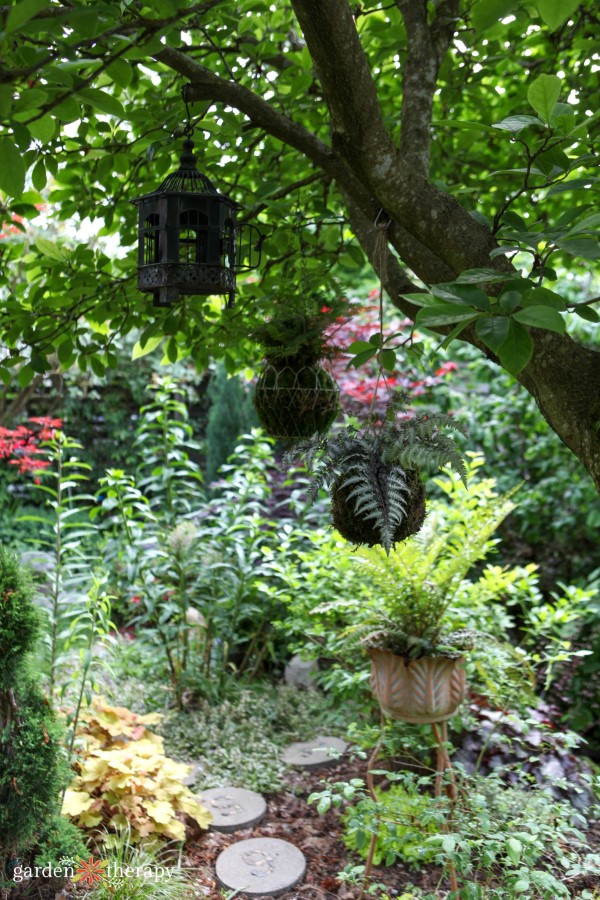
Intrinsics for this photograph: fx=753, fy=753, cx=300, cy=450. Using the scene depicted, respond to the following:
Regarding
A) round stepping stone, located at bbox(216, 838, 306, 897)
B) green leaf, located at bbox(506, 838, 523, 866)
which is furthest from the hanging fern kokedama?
round stepping stone, located at bbox(216, 838, 306, 897)

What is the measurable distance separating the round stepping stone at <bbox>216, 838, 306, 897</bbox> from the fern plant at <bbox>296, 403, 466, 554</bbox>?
152 centimetres

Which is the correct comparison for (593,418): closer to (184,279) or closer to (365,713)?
(184,279)

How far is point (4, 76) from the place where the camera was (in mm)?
1037

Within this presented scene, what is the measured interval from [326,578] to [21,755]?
1694 mm

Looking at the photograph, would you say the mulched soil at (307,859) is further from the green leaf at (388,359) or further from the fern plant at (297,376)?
the green leaf at (388,359)

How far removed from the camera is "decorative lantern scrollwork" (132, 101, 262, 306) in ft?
5.93

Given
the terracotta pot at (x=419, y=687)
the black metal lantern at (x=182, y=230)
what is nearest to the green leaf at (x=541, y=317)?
the black metal lantern at (x=182, y=230)

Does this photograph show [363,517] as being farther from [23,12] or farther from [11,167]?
[23,12]

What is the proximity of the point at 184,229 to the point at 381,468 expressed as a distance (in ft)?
2.54

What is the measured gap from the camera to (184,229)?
6.10 feet

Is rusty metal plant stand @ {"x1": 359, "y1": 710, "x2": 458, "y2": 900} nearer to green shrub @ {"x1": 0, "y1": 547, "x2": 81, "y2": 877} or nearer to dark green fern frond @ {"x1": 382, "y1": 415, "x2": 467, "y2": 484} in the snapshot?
green shrub @ {"x1": 0, "y1": 547, "x2": 81, "y2": 877}

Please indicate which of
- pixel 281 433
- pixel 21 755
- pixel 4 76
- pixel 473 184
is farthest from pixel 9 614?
pixel 473 184

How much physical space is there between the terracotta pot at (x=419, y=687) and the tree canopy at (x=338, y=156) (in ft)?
3.80

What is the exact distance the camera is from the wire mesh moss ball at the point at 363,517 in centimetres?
173
